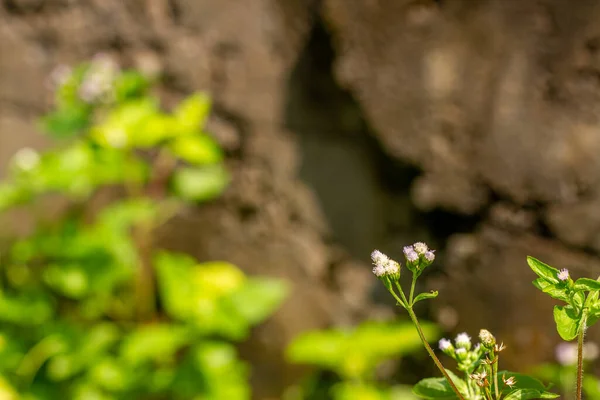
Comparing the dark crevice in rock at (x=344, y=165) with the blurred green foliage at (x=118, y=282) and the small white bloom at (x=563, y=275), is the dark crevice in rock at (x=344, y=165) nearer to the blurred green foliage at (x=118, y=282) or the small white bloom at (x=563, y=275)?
the blurred green foliage at (x=118, y=282)

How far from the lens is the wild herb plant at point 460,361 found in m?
0.38

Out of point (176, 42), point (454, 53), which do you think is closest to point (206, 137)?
point (176, 42)

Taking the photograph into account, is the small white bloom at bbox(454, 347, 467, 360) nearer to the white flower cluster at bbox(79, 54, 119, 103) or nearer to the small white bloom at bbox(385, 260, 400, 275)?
the small white bloom at bbox(385, 260, 400, 275)

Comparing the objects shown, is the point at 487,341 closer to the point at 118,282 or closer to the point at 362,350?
the point at 362,350

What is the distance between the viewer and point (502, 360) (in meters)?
1.00

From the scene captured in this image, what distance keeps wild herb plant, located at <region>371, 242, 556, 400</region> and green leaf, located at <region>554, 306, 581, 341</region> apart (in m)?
0.02

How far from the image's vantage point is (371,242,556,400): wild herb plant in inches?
15.0

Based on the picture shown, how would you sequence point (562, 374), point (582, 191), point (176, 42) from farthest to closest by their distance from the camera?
point (176, 42), point (582, 191), point (562, 374)

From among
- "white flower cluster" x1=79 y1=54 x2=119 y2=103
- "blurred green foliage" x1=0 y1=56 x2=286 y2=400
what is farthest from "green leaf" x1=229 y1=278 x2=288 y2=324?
"white flower cluster" x1=79 y1=54 x2=119 y2=103

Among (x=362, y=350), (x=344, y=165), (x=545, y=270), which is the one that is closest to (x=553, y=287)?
(x=545, y=270)

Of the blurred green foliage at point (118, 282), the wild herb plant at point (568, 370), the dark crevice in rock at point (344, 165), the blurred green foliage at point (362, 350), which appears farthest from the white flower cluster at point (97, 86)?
the wild herb plant at point (568, 370)

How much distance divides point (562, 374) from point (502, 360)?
0.42 feet

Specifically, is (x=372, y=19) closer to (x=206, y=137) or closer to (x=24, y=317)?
(x=206, y=137)

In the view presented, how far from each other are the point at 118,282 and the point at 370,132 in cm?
62
